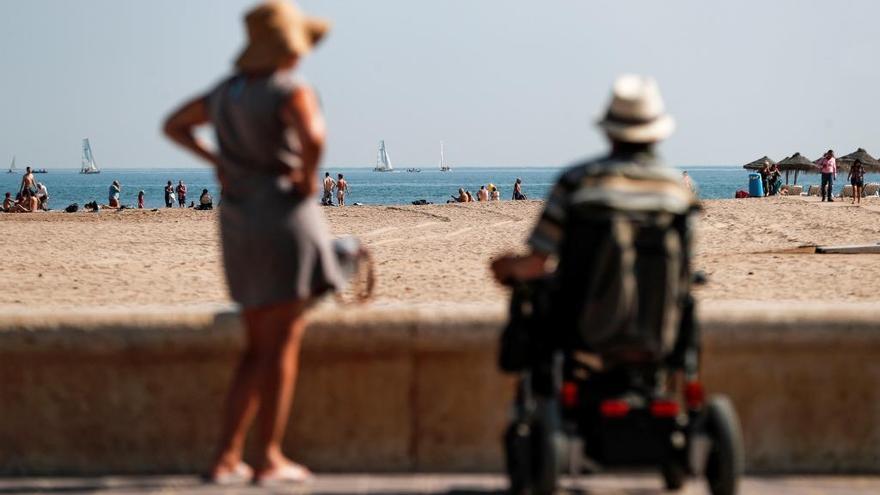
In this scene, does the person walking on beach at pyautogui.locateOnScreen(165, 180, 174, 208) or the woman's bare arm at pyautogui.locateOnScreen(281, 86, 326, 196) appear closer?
the woman's bare arm at pyautogui.locateOnScreen(281, 86, 326, 196)

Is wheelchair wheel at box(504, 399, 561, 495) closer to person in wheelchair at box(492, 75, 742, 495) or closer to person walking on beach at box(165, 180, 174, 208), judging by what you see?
person in wheelchair at box(492, 75, 742, 495)

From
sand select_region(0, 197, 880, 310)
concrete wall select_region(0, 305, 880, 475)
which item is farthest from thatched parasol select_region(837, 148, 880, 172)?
concrete wall select_region(0, 305, 880, 475)

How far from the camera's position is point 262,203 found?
4090mm

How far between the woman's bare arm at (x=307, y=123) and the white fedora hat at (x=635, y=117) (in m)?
0.86

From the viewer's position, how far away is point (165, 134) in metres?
4.42

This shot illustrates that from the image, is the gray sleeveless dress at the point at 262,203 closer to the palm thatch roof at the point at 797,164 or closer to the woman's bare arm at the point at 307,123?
the woman's bare arm at the point at 307,123

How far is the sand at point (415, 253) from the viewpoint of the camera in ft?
46.0

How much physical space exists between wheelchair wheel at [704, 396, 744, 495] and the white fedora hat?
819 mm

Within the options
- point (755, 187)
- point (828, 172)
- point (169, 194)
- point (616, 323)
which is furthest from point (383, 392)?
point (169, 194)

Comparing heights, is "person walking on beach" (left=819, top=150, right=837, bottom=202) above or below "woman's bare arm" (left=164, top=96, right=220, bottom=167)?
below

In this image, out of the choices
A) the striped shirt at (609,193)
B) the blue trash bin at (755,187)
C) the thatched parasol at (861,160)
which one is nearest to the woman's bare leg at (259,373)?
the striped shirt at (609,193)

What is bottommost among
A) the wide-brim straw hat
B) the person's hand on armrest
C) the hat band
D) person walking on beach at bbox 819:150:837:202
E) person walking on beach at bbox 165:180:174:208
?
person walking on beach at bbox 165:180:174:208

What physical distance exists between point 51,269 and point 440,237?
377 inches

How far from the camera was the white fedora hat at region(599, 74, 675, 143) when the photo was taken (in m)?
3.87
